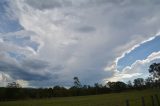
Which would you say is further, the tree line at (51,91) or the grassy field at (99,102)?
the tree line at (51,91)

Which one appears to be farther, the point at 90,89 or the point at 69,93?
the point at 90,89

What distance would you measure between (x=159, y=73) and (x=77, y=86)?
68304 millimetres

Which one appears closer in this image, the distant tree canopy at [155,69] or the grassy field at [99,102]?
the grassy field at [99,102]

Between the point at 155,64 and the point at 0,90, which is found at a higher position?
the point at 155,64

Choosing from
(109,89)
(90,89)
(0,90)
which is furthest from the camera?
(109,89)

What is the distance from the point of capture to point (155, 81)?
15700 centimetres

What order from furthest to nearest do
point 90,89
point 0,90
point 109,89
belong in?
point 109,89, point 90,89, point 0,90

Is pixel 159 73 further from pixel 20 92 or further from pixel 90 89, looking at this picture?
pixel 20 92

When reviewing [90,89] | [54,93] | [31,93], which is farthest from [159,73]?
[31,93]

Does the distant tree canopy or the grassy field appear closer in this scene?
the grassy field

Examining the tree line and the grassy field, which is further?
the tree line

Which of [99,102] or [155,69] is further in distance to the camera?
[155,69]

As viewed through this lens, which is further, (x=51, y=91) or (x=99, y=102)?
(x=51, y=91)

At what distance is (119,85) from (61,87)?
44.3 m
